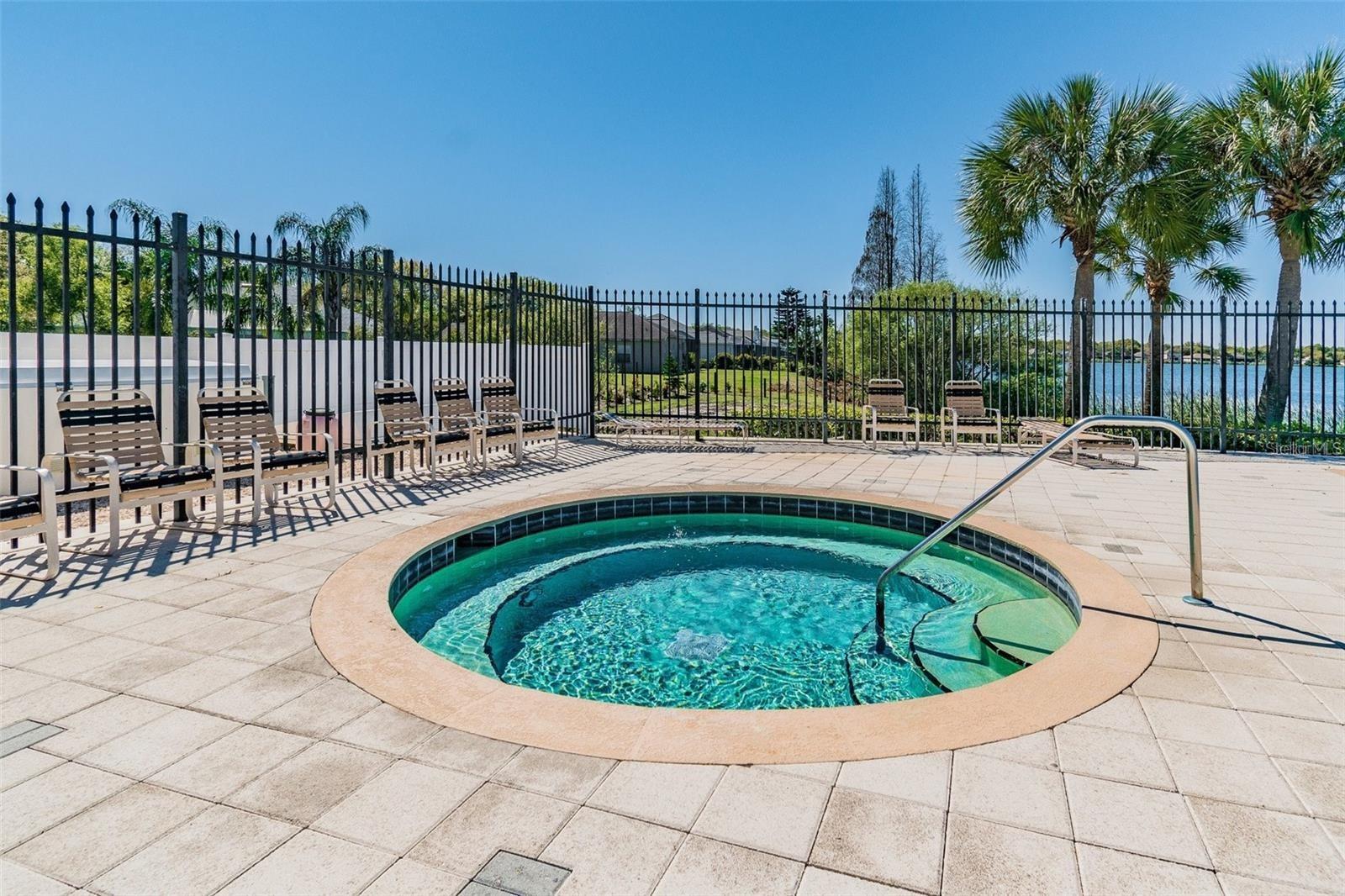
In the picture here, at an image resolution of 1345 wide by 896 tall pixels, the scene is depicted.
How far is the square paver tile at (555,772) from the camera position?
6.57ft

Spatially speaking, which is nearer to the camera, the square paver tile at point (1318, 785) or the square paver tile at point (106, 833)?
the square paver tile at point (106, 833)

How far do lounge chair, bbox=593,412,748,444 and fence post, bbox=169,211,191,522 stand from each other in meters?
6.52

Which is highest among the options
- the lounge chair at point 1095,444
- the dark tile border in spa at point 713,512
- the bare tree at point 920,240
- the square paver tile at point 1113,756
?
the bare tree at point 920,240

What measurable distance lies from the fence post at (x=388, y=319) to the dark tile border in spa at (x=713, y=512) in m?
2.40

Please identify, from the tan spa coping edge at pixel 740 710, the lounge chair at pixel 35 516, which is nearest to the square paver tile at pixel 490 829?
the tan spa coping edge at pixel 740 710

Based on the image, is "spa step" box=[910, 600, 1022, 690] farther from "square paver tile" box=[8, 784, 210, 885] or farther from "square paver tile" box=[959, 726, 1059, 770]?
"square paver tile" box=[8, 784, 210, 885]

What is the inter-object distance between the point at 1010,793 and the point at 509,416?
7975mm

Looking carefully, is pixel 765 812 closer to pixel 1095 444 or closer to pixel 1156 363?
pixel 1095 444

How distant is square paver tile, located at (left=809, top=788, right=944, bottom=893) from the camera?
5.34 ft

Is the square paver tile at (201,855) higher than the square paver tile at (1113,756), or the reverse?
the square paver tile at (1113,756)

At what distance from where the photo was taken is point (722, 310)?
38.2ft

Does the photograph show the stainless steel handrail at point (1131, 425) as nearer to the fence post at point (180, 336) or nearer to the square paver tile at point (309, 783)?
the square paver tile at point (309, 783)

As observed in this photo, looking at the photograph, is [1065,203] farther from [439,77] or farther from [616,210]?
[616,210]

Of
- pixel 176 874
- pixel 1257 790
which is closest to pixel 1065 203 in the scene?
pixel 1257 790
